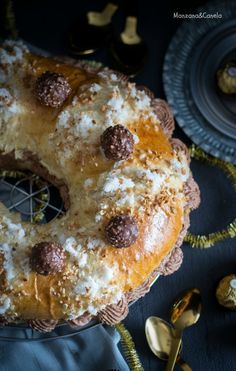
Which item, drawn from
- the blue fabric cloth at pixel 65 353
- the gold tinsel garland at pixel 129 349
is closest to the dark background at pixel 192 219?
the gold tinsel garland at pixel 129 349

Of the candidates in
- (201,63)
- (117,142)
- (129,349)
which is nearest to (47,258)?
(117,142)

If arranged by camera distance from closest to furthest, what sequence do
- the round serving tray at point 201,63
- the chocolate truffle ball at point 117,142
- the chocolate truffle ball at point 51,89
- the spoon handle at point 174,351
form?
the chocolate truffle ball at point 117,142
the chocolate truffle ball at point 51,89
the spoon handle at point 174,351
the round serving tray at point 201,63

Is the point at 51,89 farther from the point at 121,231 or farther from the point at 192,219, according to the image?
the point at 192,219

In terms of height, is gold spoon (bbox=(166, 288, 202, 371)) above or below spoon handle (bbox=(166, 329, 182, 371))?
above

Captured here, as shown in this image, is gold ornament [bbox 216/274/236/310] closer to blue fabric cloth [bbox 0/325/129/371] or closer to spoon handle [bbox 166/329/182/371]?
spoon handle [bbox 166/329/182/371]

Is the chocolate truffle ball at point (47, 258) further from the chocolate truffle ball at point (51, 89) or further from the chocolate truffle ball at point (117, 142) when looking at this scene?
the chocolate truffle ball at point (51, 89)

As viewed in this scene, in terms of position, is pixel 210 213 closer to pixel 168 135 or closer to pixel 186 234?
pixel 186 234

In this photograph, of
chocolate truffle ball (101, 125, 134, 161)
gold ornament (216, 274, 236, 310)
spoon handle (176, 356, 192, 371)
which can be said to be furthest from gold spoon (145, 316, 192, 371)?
chocolate truffle ball (101, 125, 134, 161)
